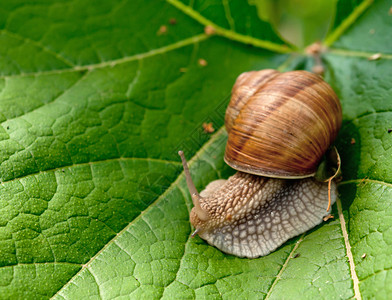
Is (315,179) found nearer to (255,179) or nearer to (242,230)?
(255,179)

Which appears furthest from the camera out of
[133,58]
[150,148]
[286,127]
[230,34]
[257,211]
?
[230,34]

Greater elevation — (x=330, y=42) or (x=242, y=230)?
(x=330, y=42)

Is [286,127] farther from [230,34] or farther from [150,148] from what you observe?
[230,34]

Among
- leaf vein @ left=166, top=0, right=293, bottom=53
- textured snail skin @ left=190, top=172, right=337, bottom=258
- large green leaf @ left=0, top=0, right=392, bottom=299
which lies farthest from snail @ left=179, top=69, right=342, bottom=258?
leaf vein @ left=166, top=0, right=293, bottom=53

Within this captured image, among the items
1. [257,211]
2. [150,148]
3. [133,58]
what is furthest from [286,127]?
[133,58]

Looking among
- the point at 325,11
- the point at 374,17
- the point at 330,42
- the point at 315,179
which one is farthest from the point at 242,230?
the point at 325,11

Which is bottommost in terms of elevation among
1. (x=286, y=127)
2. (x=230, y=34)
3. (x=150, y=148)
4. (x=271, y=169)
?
(x=271, y=169)
